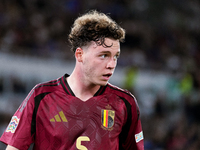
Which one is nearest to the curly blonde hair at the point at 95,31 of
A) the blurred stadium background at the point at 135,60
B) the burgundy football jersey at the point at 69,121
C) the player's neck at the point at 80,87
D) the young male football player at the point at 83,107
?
the young male football player at the point at 83,107

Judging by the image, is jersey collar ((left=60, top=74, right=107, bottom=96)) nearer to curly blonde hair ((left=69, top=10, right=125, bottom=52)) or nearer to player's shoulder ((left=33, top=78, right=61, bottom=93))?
player's shoulder ((left=33, top=78, right=61, bottom=93))

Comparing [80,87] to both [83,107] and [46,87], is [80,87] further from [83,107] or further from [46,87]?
[46,87]

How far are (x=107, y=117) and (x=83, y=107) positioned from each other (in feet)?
0.75

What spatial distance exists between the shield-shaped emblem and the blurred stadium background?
5.19m

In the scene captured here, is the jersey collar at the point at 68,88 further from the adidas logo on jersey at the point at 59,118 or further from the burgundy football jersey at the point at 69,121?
the adidas logo on jersey at the point at 59,118

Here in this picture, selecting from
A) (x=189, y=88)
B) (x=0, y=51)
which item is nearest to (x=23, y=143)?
(x=0, y=51)

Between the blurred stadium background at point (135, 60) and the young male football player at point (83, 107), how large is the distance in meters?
5.06

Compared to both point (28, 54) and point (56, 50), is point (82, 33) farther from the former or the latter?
point (56, 50)

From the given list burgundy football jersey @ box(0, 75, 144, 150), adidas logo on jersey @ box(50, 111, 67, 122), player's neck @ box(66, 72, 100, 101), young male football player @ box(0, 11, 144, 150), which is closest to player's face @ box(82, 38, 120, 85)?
young male football player @ box(0, 11, 144, 150)

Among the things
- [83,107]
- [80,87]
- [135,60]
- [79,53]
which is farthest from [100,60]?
[135,60]

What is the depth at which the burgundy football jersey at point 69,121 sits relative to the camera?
2.84 m

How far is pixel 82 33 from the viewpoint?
9.53 ft

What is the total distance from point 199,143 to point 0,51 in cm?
570

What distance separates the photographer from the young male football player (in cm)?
283
